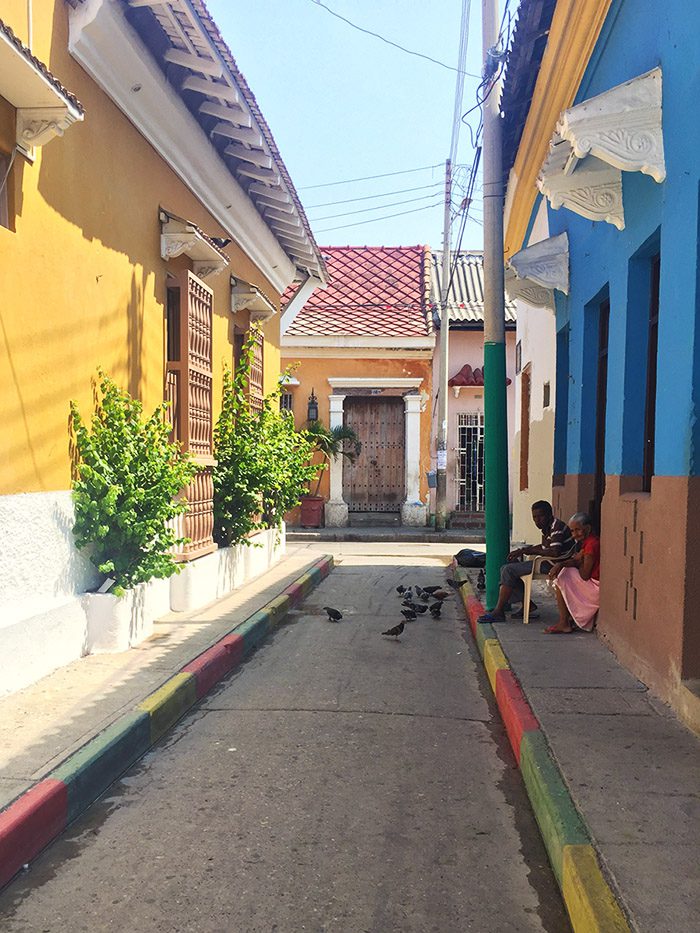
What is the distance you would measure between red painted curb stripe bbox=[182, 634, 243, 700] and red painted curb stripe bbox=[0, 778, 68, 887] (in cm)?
211

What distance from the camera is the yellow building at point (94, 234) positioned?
17.1 ft

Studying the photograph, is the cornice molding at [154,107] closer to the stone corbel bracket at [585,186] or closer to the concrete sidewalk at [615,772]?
the stone corbel bracket at [585,186]

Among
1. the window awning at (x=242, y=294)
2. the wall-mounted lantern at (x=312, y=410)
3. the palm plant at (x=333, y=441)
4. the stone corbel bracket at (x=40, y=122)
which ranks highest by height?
the window awning at (x=242, y=294)

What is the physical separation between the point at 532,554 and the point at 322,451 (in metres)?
11.7

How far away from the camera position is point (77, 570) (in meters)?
6.23

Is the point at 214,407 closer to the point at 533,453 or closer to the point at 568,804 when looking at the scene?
the point at 533,453

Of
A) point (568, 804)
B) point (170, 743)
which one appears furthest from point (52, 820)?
point (568, 804)

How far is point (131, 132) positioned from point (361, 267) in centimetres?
1629

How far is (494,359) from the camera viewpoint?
8414 millimetres

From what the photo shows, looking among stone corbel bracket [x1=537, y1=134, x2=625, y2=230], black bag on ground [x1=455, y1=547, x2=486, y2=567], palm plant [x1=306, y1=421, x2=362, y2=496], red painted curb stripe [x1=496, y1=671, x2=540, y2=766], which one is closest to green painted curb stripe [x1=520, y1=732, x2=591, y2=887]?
red painted curb stripe [x1=496, y1=671, x2=540, y2=766]

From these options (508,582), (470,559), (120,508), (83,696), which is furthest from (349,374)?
(83,696)

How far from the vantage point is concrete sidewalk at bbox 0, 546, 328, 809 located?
4.14m

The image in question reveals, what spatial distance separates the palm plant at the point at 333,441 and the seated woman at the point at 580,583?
11.5m

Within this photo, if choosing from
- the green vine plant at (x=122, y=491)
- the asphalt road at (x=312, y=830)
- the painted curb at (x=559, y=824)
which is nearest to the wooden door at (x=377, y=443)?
the green vine plant at (x=122, y=491)
